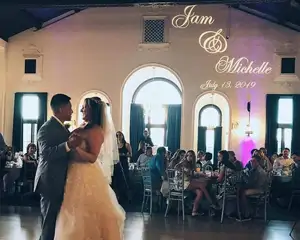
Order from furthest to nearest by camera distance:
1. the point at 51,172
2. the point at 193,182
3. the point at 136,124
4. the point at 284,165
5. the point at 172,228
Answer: the point at 136,124, the point at 284,165, the point at 193,182, the point at 172,228, the point at 51,172

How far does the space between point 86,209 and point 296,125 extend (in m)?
10.2

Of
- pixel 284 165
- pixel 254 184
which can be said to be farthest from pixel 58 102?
pixel 284 165

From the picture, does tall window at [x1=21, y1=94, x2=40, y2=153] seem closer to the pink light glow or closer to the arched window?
the arched window

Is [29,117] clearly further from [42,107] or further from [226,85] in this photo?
[226,85]

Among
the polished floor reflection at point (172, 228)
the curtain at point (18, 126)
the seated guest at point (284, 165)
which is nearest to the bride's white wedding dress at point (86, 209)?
the polished floor reflection at point (172, 228)

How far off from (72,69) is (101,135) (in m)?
10.6

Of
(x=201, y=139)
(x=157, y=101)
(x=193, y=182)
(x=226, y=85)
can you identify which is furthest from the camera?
(x=157, y=101)

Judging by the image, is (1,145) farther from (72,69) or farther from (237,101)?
(237,101)

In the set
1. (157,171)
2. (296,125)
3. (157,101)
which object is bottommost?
(157,171)

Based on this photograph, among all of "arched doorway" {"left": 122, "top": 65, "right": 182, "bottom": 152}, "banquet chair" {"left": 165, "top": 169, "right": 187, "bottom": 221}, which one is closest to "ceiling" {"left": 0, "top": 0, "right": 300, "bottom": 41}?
"arched doorway" {"left": 122, "top": 65, "right": 182, "bottom": 152}

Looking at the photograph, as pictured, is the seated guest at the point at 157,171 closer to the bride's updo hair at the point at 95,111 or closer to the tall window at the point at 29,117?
the bride's updo hair at the point at 95,111

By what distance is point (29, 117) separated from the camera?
46.4ft

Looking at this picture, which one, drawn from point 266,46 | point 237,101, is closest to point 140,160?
point 237,101

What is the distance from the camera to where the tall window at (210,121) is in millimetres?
14906
